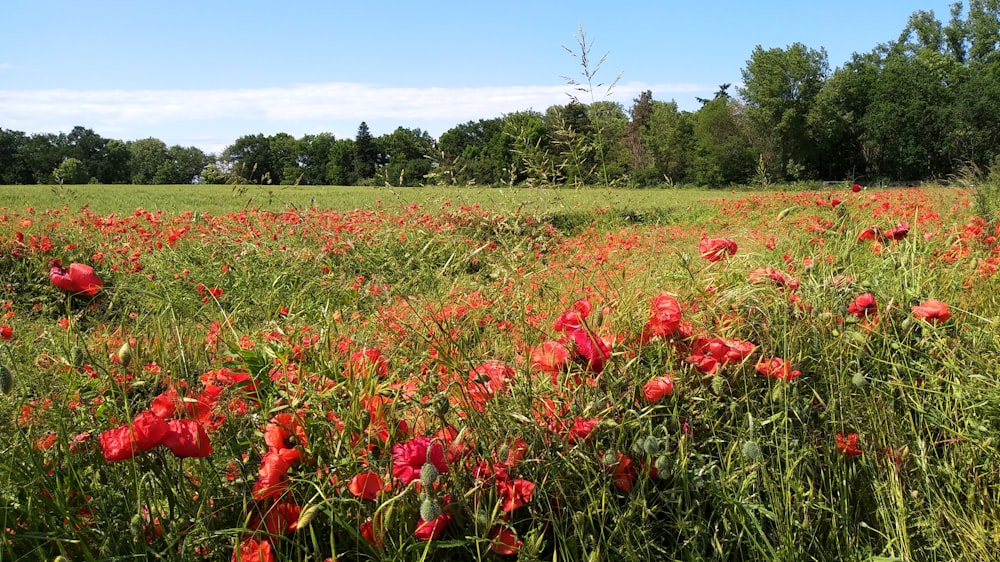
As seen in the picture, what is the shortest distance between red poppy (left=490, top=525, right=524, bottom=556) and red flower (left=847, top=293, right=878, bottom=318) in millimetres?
1155

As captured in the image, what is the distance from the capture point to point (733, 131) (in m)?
36.4

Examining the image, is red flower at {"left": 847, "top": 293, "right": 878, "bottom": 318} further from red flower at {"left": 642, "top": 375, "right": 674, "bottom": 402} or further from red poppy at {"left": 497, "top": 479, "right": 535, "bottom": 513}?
red poppy at {"left": 497, "top": 479, "right": 535, "bottom": 513}

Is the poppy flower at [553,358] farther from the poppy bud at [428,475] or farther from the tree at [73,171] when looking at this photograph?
the tree at [73,171]

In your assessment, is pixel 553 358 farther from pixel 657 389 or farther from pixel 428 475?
pixel 428 475

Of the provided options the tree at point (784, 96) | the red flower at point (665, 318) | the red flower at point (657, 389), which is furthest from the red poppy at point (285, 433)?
the tree at point (784, 96)

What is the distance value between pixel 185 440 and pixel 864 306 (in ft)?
Answer: 5.40

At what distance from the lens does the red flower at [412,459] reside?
3.39 ft

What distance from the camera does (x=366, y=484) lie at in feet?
3.43

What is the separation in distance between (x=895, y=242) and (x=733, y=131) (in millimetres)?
37222

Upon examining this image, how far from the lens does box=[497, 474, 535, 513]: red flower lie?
1.11m

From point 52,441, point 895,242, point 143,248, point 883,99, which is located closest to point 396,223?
point 143,248

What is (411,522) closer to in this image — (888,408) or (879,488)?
(879,488)

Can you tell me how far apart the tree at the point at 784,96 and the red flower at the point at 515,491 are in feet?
123

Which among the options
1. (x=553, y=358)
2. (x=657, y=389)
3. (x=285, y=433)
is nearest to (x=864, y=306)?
(x=657, y=389)
